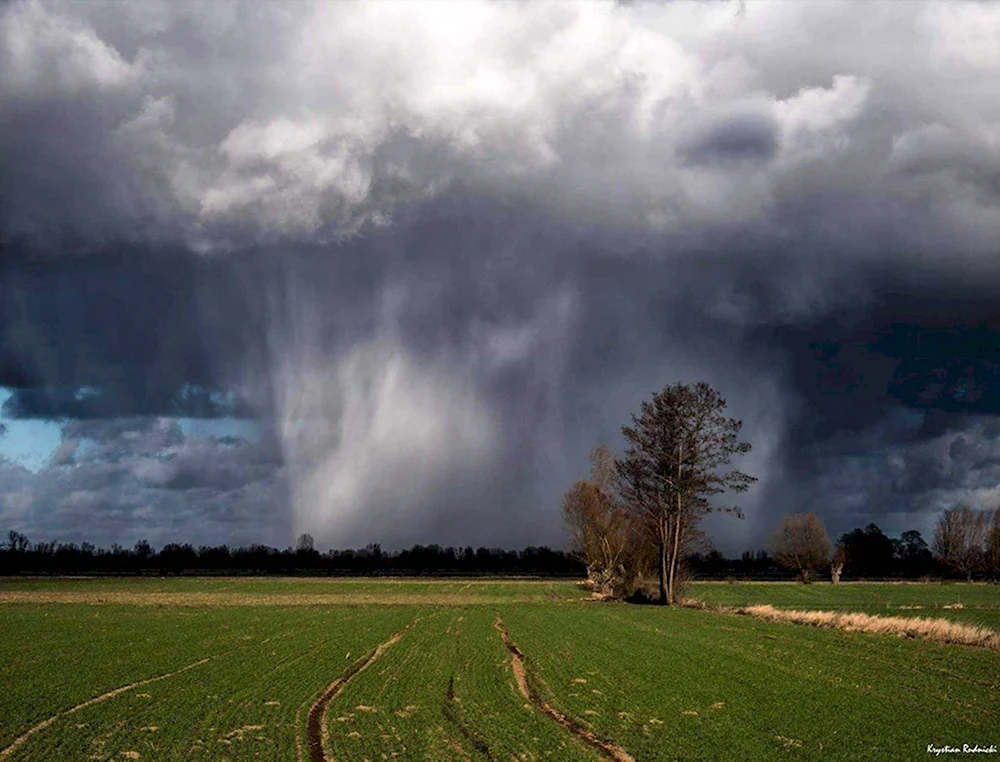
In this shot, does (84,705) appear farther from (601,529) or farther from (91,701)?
(601,529)

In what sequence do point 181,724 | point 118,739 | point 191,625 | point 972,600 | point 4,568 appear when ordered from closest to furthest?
point 118,739, point 181,724, point 191,625, point 972,600, point 4,568

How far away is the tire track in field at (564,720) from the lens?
55.5ft

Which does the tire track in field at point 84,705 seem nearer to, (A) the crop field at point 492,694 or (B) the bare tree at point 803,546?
(A) the crop field at point 492,694

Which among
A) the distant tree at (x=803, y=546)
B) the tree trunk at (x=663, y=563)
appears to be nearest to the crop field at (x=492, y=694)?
the tree trunk at (x=663, y=563)

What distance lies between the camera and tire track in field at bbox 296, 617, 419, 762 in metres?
17.2

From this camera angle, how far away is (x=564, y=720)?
20.3m

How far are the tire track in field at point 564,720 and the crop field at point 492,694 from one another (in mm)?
90

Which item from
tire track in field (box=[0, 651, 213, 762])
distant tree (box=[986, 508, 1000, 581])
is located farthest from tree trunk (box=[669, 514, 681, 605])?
distant tree (box=[986, 508, 1000, 581])

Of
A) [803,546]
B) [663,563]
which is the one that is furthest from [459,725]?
[803,546]

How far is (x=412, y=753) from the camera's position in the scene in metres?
16.9

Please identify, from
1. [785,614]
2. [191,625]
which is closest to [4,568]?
[191,625]

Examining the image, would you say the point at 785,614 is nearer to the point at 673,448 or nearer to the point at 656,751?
the point at 673,448

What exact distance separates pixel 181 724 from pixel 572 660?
1603 centimetres

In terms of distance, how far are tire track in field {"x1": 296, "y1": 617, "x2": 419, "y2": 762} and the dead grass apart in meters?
26.4
